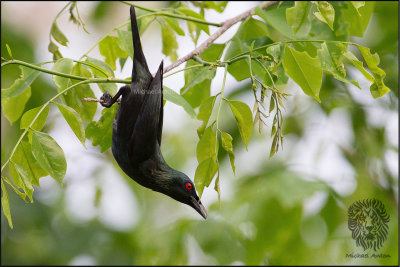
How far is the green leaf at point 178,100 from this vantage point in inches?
93.0

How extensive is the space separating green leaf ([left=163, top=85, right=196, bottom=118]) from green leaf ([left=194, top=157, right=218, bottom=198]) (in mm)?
264

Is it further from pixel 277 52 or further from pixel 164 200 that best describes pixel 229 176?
pixel 277 52

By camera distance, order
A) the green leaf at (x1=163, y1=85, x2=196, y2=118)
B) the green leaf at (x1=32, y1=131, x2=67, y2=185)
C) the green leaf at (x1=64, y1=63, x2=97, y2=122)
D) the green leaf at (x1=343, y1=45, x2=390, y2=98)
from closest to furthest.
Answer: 1. the green leaf at (x1=32, y1=131, x2=67, y2=185)
2. the green leaf at (x1=343, y1=45, x2=390, y2=98)
3. the green leaf at (x1=163, y1=85, x2=196, y2=118)
4. the green leaf at (x1=64, y1=63, x2=97, y2=122)

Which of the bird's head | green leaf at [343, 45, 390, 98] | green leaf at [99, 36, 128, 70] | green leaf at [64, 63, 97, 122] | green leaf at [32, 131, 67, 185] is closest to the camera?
green leaf at [32, 131, 67, 185]

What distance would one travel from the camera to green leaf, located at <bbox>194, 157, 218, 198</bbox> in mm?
2215

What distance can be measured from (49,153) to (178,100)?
63cm

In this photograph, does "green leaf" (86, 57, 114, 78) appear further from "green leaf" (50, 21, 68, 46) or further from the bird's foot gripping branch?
"green leaf" (50, 21, 68, 46)

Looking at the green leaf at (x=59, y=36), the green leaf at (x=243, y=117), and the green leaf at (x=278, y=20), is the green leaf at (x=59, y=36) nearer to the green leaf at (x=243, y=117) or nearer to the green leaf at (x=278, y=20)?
the green leaf at (x=278, y=20)

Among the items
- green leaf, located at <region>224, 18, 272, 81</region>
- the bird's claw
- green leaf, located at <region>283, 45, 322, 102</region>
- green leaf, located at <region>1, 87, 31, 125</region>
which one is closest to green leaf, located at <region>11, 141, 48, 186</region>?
green leaf, located at <region>1, 87, 31, 125</region>

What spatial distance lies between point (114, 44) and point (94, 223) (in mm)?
5014

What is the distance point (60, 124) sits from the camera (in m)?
5.26

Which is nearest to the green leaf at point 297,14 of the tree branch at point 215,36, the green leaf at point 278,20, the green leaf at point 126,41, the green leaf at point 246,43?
the green leaf at point 246,43

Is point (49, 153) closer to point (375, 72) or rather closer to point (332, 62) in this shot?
point (332, 62)

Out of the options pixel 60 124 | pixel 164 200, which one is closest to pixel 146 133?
pixel 60 124
